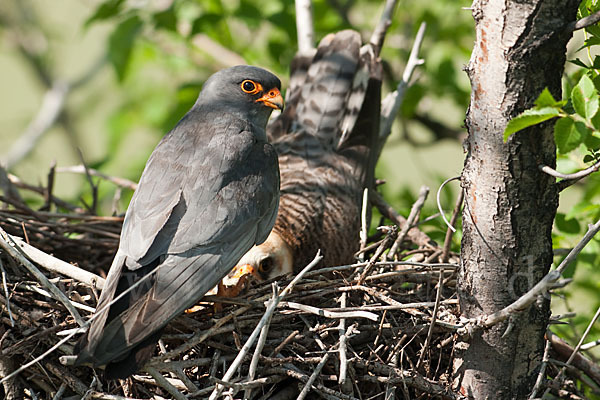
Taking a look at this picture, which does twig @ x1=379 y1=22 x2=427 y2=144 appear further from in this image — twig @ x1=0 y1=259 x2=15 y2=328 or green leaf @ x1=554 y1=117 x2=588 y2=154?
twig @ x1=0 y1=259 x2=15 y2=328

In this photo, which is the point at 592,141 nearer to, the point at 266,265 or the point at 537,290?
the point at 537,290

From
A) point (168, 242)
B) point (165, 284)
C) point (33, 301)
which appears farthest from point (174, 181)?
point (33, 301)

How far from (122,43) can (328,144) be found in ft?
5.15

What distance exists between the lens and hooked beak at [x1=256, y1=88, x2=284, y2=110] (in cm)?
406

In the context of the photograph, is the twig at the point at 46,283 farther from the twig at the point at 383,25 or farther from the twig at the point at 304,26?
the twig at the point at 383,25

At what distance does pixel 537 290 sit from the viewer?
2336 millimetres

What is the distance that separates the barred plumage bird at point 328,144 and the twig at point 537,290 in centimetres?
182

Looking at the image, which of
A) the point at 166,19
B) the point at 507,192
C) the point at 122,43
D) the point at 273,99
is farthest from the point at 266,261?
the point at 166,19

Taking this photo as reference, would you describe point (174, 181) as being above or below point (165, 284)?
above

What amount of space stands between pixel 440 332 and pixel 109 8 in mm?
3179

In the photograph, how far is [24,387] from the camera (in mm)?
3047

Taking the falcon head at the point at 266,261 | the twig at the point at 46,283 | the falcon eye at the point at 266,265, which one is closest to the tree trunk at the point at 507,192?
the falcon head at the point at 266,261

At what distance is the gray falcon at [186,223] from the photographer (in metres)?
2.73

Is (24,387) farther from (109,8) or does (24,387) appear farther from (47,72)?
(47,72)
